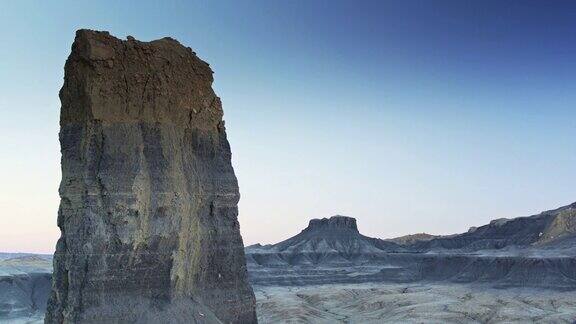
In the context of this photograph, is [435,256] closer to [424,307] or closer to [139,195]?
[424,307]

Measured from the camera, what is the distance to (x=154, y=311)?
1216 inches

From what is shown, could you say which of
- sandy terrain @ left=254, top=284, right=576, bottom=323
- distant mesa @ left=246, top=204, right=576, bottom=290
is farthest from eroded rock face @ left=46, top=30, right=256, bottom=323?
distant mesa @ left=246, top=204, right=576, bottom=290

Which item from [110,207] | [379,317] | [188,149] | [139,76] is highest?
[139,76]

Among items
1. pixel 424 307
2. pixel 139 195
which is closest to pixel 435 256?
pixel 424 307

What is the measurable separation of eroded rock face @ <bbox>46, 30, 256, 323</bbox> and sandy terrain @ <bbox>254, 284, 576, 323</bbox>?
43063mm

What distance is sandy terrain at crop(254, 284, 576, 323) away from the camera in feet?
257

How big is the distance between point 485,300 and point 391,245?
96.4 meters

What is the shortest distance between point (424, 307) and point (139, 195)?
208 feet

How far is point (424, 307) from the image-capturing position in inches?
3396

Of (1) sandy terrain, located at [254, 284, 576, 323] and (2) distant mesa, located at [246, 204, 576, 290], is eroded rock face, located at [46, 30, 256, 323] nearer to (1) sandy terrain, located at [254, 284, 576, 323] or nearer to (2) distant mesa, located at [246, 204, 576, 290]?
(1) sandy terrain, located at [254, 284, 576, 323]

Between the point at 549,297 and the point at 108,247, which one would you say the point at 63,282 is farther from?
the point at 549,297

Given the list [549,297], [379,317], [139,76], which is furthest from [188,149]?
[549,297]

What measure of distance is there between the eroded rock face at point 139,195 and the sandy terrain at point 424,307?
141 feet

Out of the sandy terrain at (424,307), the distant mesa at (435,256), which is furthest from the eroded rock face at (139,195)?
the distant mesa at (435,256)
